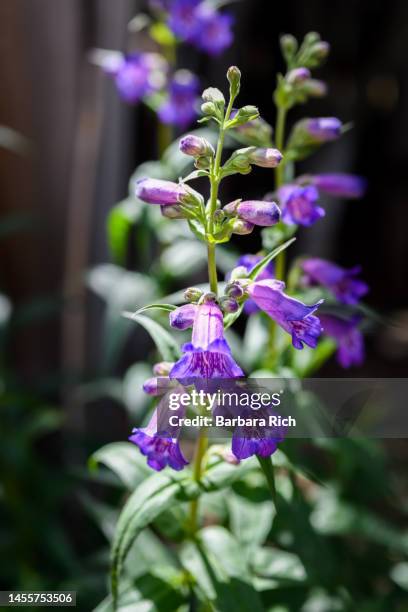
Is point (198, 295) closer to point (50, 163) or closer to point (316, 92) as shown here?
point (316, 92)

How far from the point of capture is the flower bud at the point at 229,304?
4.88 ft

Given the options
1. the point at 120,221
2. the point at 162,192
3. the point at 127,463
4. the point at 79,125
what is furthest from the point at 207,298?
the point at 79,125

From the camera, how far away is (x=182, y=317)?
148cm

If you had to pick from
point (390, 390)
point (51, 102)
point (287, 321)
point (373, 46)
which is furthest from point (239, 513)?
point (373, 46)

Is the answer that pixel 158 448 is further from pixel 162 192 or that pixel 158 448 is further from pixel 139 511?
pixel 162 192

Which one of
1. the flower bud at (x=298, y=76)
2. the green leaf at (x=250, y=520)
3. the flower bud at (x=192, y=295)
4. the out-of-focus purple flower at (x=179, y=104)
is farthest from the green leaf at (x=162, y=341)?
the out-of-focus purple flower at (x=179, y=104)

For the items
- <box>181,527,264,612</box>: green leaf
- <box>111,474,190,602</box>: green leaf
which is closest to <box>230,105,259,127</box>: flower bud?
<box>111,474,190,602</box>: green leaf

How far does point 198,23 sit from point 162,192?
1.26 metres

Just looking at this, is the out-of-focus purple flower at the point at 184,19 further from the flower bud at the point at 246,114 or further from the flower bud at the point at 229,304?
the flower bud at the point at 229,304

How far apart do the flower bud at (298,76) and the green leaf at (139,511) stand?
43.8 inches

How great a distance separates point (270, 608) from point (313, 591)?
263 millimetres

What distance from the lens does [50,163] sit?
337 centimetres

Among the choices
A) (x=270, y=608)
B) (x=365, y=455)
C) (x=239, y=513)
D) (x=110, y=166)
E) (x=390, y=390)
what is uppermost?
(x=110, y=166)

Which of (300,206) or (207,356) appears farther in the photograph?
(300,206)
